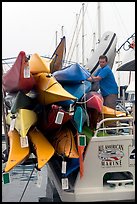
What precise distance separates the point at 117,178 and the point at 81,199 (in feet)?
2.16

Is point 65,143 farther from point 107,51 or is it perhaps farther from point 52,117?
point 107,51

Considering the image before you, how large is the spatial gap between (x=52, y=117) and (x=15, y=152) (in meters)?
0.55

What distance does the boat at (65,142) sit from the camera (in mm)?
3475

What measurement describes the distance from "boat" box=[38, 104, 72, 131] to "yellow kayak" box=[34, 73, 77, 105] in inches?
3.5

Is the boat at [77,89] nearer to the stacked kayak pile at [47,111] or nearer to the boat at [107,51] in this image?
the stacked kayak pile at [47,111]

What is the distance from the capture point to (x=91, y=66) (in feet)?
19.9

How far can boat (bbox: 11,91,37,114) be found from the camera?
3.62 meters

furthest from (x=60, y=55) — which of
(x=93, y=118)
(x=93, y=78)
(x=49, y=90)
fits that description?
(x=49, y=90)

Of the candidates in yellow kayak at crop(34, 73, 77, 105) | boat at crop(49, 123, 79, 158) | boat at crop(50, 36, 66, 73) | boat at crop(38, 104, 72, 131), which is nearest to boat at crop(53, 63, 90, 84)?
yellow kayak at crop(34, 73, 77, 105)

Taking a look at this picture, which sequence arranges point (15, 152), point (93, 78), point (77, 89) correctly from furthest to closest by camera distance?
point (93, 78)
point (77, 89)
point (15, 152)

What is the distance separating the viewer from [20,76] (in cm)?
362

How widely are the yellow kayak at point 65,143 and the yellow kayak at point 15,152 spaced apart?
1.20ft

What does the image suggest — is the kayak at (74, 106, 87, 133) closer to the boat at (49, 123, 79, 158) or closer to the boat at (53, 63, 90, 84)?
the boat at (49, 123, 79, 158)

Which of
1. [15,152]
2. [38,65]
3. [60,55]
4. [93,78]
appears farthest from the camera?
[60,55]
